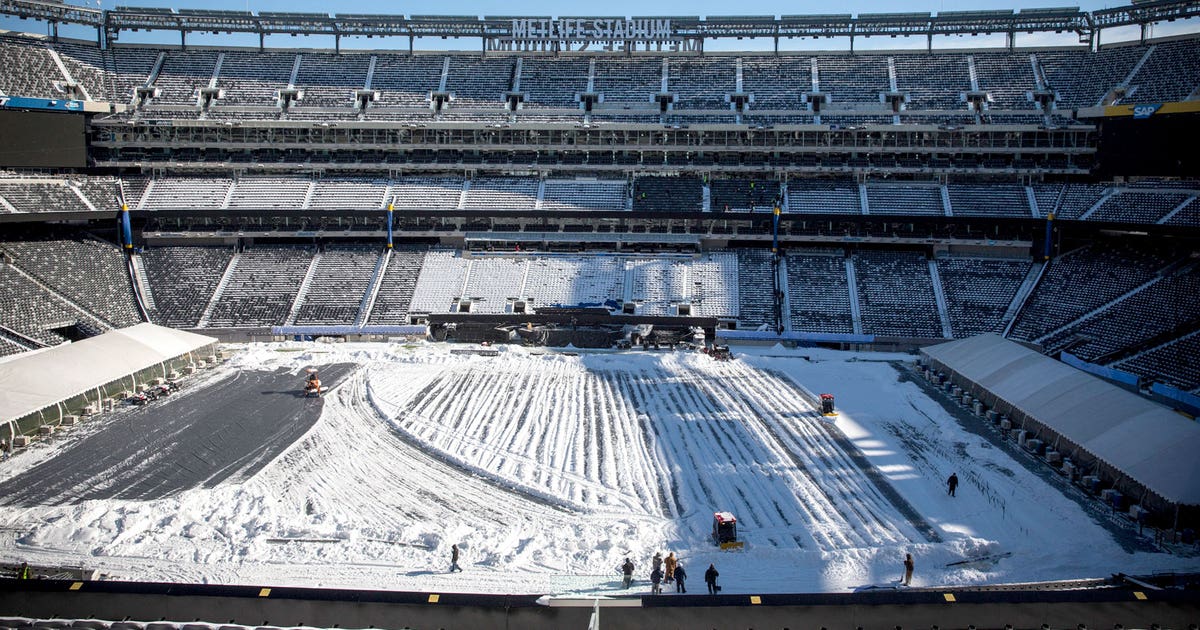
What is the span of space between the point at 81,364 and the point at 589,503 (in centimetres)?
1992

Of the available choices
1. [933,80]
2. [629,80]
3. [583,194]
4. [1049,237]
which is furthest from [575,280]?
[933,80]

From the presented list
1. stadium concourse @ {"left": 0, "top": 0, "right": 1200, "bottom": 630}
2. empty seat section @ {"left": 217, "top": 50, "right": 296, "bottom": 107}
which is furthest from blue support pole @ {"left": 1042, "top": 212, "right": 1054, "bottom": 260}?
empty seat section @ {"left": 217, "top": 50, "right": 296, "bottom": 107}

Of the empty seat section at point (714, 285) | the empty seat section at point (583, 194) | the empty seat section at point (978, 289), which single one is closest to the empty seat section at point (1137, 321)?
the empty seat section at point (978, 289)

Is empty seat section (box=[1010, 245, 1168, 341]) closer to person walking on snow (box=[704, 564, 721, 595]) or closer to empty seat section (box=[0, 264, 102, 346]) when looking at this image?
person walking on snow (box=[704, 564, 721, 595])

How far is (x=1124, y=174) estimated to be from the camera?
44.9 m

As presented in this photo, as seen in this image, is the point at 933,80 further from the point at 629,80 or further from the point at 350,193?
the point at 350,193

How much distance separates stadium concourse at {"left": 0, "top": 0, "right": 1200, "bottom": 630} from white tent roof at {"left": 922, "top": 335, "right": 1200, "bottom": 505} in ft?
0.44

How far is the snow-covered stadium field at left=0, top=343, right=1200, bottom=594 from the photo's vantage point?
1778 centimetres

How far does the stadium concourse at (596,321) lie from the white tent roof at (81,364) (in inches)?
7.1

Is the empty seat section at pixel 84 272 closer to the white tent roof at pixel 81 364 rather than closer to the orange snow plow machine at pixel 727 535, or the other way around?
the white tent roof at pixel 81 364

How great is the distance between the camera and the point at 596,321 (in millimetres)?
43094

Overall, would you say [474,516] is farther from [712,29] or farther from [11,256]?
[712,29]

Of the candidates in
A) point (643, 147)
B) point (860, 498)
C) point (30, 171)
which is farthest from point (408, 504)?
point (30, 171)

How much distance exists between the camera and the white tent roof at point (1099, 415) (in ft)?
65.6
